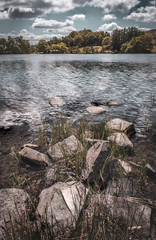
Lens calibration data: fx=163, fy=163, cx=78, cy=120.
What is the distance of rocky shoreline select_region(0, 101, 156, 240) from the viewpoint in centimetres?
317

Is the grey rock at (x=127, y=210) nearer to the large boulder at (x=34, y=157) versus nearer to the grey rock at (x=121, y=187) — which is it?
the grey rock at (x=121, y=187)

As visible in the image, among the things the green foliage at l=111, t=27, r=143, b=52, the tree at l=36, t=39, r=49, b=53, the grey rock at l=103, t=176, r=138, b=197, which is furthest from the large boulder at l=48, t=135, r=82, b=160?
the tree at l=36, t=39, r=49, b=53

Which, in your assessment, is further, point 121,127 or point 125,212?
point 121,127

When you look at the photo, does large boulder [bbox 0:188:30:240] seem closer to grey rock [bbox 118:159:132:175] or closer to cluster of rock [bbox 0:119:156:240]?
cluster of rock [bbox 0:119:156:240]

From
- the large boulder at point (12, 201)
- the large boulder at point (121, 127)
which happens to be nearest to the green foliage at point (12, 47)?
the large boulder at point (121, 127)

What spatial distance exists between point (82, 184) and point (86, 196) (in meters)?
0.49

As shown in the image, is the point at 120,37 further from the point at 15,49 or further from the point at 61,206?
the point at 61,206

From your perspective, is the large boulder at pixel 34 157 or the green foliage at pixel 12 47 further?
the green foliage at pixel 12 47

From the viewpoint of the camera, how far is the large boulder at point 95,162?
4430 mm

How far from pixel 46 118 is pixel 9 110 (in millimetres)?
3642

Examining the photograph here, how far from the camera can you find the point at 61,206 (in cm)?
327

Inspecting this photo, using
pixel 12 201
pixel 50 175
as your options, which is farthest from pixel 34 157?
pixel 12 201

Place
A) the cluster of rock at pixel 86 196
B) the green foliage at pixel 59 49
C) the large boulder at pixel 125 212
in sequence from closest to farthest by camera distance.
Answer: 1. the cluster of rock at pixel 86 196
2. the large boulder at pixel 125 212
3. the green foliage at pixel 59 49

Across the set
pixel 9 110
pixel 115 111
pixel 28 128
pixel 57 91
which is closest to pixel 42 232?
pixel 28 128
